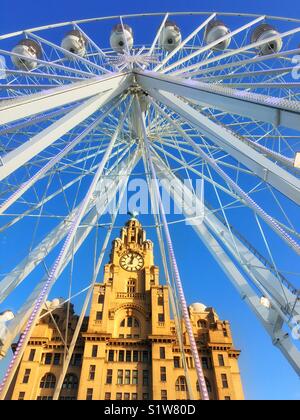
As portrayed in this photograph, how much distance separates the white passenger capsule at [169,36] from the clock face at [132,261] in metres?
47.8

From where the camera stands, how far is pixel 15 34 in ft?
56.3

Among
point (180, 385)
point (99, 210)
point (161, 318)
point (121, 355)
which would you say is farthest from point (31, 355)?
point (99, 210)

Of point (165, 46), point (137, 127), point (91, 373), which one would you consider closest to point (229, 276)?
point (137, 127)

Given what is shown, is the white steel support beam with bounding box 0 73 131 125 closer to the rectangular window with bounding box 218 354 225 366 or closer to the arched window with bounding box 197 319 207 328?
the rectangular window with bounding box 218 354 225 366

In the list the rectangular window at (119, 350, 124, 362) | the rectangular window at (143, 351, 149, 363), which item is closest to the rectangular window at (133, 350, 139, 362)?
the rectangular window at (143, 351, 149, 363)

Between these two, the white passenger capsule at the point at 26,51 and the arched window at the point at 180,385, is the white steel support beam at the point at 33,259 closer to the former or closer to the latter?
the white passenger capsule at the point at 26,51

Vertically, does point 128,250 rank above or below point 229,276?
above

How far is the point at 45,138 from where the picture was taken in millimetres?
9938

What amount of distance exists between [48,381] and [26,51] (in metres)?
45.3

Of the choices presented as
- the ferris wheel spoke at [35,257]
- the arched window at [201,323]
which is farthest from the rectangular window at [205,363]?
the ferris wheel spoke at [35,257]

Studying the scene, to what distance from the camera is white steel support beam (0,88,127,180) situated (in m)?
8.71

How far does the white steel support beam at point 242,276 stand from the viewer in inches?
437

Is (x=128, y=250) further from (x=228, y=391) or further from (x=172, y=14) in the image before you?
(x=172, y=14)
